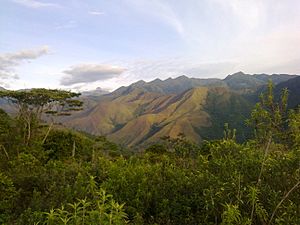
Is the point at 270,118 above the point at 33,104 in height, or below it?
above

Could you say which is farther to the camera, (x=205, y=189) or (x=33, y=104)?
(x=33, y=104)

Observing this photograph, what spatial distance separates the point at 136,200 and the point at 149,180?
1.15 metres

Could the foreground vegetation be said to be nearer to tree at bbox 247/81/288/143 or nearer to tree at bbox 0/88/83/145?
tree at bbox 247/81/288/143

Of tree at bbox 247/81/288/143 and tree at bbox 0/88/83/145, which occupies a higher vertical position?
tree at bbox 247/81/288/143

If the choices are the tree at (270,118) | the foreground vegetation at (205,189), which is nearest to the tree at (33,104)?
the foreground vegetation at (205,189)

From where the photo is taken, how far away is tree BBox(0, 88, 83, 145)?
37.0 m

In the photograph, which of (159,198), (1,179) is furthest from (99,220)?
(1,179)

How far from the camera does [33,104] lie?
3819cm

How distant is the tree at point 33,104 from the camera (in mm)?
37031

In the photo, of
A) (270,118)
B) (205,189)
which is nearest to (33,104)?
(205,189)

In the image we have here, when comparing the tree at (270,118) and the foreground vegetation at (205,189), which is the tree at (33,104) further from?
the tree at (270,118)

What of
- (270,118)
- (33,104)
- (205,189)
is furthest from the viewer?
(33,104)

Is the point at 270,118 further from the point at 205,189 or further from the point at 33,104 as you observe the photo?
the point at 33,104

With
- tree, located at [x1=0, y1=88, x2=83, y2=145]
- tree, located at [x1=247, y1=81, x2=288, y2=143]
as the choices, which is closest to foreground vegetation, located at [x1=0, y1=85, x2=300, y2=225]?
tree, located at [x1=247, y1=81, x2=288, y2=143]
